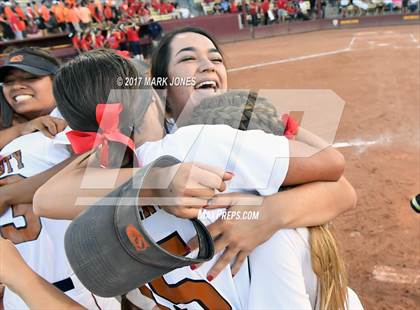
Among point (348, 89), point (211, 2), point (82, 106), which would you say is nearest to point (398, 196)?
point (82, 106)

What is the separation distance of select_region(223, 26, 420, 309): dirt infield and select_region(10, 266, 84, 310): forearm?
2.06m

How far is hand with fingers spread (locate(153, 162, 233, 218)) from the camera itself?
0.91 m

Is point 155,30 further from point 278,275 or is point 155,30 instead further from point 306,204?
point 278,275

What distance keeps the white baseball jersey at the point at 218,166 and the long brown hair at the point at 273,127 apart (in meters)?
0.08

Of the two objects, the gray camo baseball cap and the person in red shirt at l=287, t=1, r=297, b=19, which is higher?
the gray camo baseball cap

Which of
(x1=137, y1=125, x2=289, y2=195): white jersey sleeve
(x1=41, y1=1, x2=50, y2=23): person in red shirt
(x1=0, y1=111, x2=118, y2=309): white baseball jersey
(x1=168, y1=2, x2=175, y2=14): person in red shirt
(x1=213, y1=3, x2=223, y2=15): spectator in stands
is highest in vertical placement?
(x1=137, y1=125, x2=289, y2=195): white jersey sleeve

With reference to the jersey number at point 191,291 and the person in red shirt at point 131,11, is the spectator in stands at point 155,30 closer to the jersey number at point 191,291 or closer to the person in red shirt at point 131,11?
the person in red shirt at point 131,11

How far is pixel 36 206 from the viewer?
1.16 metres

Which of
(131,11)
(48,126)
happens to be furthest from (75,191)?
(131,11)

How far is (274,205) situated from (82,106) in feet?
2.09

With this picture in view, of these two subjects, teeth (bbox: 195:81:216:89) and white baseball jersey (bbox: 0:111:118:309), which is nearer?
white baseball jersey (bbox: 0:111:118:309)

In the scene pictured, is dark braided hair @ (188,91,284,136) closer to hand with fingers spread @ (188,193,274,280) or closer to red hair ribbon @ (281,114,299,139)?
red hair ribbon @ (281,114,299,139)

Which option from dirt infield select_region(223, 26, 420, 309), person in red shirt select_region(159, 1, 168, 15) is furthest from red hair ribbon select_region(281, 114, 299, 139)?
person in red shirt select_region(159, 1, 168, 15)

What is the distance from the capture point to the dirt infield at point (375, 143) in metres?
2.72
